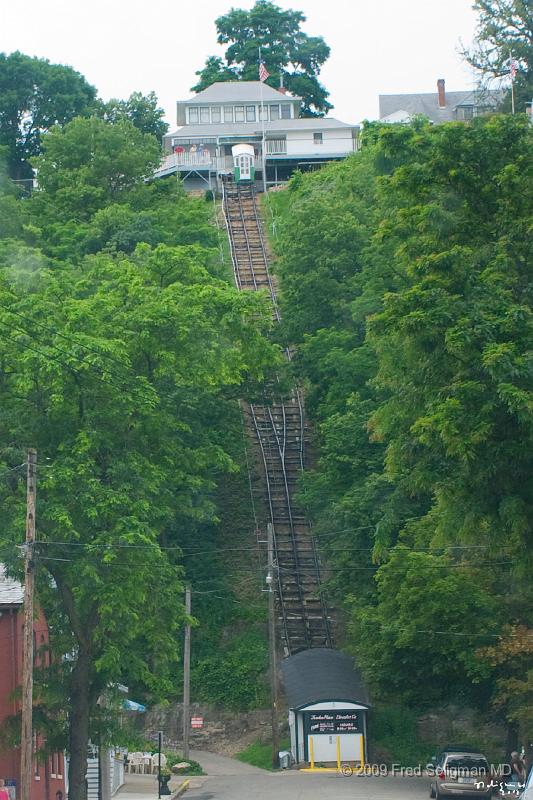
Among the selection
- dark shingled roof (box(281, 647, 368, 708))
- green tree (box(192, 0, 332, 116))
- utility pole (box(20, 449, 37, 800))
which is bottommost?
dark shingled roof (box(281, 647, 368, 708))

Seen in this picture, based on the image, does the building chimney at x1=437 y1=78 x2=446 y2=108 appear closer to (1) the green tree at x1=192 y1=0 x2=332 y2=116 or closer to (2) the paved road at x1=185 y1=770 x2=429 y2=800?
(1) the green tree at x1=192 y1=0 x2=332 y2=116

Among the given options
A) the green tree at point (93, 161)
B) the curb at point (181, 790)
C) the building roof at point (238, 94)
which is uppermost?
the building roof at point (238, 94)

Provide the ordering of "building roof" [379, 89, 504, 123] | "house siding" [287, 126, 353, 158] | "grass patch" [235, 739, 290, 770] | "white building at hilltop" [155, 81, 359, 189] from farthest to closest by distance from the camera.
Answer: "building roof" [379, 89, 504, 123] → "house siding" [287, 126, 353, 158] → "white building at hilltop" [155, 81, 359, 189] → "grass patch" [235, 739, 290, 770]

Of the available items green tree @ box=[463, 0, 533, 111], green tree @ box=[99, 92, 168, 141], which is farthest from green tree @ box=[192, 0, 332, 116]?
green tree @ box=[463, 0, 533, 111]

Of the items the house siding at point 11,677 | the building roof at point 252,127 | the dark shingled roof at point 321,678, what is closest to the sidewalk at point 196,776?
the dark shingled roof at point 321,678

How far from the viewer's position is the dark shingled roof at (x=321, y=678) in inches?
1955

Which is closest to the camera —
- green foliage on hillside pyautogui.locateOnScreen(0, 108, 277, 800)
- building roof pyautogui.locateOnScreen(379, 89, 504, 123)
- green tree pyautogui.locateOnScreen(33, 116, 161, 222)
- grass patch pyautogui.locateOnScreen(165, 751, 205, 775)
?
green foliage on hillside pyautogui.locateOnScreen(0, 108, 277, 800)

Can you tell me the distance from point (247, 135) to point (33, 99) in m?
19.4

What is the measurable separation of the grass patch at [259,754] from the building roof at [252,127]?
76001mm

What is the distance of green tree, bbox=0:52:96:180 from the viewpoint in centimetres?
11806

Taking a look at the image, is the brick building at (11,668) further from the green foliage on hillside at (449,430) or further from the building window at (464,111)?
the building window at (464,111)

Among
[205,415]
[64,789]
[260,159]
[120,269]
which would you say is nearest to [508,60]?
[260,159]

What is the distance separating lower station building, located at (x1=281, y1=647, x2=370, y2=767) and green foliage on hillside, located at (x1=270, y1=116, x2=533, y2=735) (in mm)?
1224

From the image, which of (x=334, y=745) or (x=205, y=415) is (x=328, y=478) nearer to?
(x=205, y=415)
